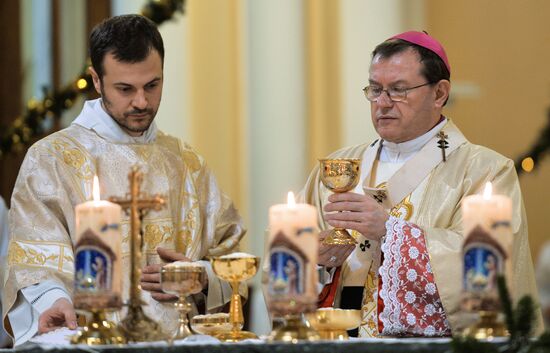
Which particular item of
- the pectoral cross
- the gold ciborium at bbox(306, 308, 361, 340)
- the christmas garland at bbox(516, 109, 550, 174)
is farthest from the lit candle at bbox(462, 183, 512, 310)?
the christmas garland at bbox(516, 109, 550, 174)

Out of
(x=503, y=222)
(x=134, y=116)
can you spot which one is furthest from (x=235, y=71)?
(x=503, y=222)

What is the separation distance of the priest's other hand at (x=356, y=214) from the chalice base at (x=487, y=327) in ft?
4.52

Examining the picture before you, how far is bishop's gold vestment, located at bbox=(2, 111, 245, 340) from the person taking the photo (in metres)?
4.87

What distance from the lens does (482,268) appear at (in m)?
3.41

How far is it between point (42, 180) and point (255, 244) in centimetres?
331

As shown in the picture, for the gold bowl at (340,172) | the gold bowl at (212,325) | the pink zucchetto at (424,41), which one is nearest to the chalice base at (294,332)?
the gold bowl at (212,325)

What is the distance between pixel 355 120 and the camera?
828 centimetres

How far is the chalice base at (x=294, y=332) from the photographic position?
350cm

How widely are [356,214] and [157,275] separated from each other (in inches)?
28.9

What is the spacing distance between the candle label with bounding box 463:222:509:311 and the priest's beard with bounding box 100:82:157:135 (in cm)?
194

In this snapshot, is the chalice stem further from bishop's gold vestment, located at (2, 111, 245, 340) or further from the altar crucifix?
bishop's gold vestment, located at (2, 111, 245, 340)

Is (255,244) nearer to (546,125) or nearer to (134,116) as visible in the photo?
(546,125)

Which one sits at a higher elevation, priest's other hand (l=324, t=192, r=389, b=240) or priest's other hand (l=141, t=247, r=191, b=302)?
priest's other hand (l=324, t=192, r=389, b=240)

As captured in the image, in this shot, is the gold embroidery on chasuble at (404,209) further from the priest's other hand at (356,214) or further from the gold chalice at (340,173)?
the gold chalice at (340,173)
